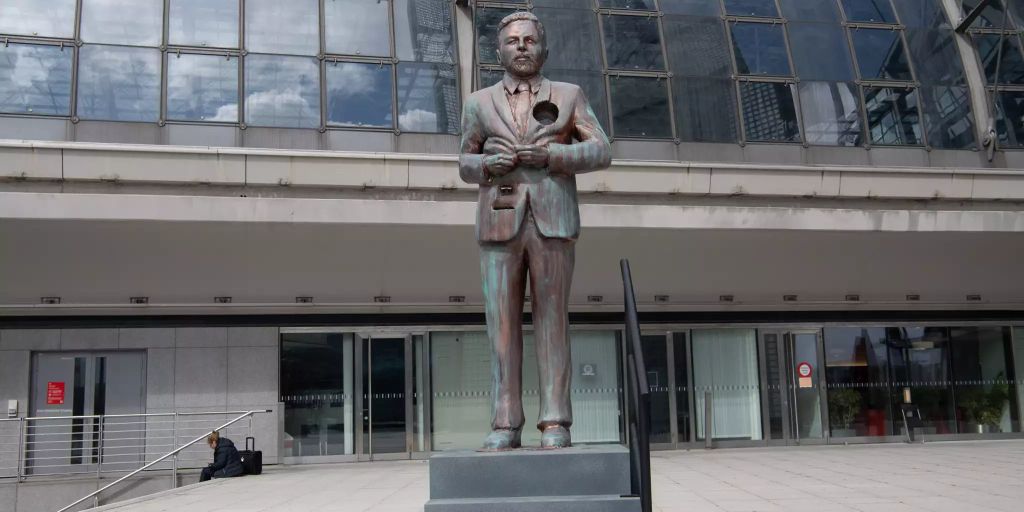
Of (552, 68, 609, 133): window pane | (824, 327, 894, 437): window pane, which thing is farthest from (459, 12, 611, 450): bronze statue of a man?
(824, 327, 894, 437): window pane

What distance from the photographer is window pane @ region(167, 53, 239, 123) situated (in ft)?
50.9

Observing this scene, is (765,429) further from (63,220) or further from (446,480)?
(446,480)

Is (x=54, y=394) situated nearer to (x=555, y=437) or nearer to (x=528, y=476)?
(x=555, y=437)

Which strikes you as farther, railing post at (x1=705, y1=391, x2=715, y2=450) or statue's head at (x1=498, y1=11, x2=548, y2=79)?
railing post at (x1=705, y1=391, x2=715, y2=450)

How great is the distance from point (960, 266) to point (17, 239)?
15.9 m

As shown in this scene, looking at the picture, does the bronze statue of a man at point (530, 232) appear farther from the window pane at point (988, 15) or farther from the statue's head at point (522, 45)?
the window pane at point (988, 15)

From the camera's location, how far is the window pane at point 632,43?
672 inches

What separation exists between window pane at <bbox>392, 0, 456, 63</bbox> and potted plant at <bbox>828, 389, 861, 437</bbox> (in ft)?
33.8

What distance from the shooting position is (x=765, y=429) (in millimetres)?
19703

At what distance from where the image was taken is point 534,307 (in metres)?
5.72

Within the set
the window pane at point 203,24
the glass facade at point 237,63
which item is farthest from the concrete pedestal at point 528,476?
the window pane at point 203,24

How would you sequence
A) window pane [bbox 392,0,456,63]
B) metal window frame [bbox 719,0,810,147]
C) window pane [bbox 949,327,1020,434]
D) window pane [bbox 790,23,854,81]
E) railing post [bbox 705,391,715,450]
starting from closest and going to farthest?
window pane [bbox 392,0,456,63], metal window frame [bbox 719,0,810,147], window pane [bbox 790,23,854,81], railing post [bbox 705,391,715,450], window pane [bbox 949,327,1020,434]

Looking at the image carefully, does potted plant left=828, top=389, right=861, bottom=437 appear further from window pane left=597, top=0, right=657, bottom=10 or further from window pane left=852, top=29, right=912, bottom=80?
window pane left=597, top=0, right=657, bottom=10

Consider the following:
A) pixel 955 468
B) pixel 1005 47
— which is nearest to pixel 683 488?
pixel 955 468
